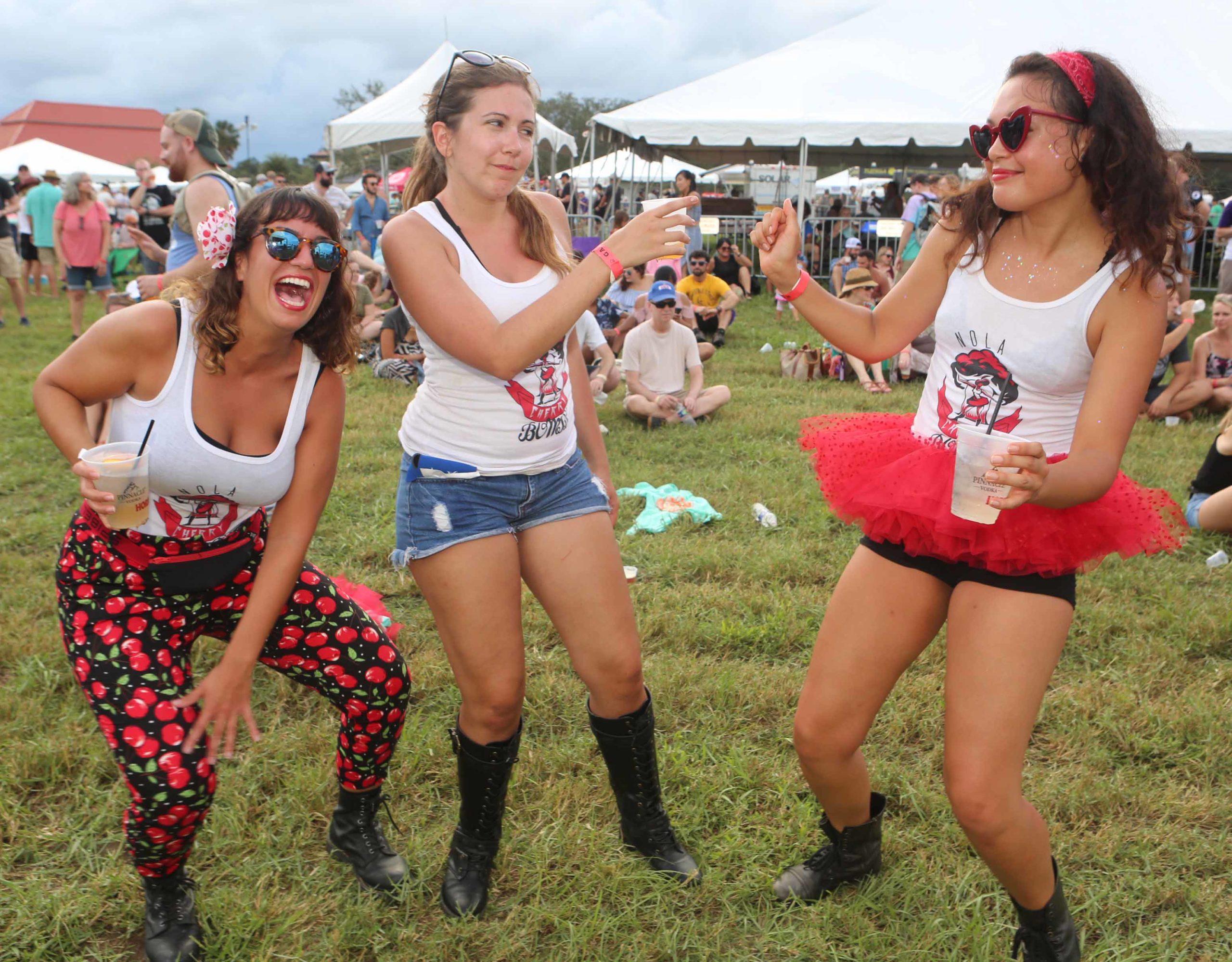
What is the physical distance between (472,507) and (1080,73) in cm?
175

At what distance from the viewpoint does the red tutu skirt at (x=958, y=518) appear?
2.12 m

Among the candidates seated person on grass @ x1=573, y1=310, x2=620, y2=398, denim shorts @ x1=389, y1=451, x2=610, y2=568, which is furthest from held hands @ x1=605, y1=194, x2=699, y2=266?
seated person on grass @ x1=573, y1=310, x2=620, y2=398

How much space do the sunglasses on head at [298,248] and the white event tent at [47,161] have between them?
26399 millimetres

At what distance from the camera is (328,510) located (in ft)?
19.8

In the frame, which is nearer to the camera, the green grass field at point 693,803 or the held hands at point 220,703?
the held hands at point 220,703

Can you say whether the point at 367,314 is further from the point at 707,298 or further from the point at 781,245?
the point at 781,245

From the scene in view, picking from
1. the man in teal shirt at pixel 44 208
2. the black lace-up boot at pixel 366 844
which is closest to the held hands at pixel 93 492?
the black lace-up boot at pixel 366 844

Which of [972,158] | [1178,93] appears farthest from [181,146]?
[972,158]

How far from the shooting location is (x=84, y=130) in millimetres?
58312

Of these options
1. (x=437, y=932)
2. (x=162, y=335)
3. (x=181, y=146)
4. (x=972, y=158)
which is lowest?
(x=437, y=932)

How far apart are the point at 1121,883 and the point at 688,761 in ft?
4.53

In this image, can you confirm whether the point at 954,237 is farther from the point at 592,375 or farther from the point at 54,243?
the point at 54,243

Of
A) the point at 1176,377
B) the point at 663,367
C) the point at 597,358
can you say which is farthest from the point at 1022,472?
the point at 1176,377

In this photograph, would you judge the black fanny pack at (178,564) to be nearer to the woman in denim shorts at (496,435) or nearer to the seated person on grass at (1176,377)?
the woman in denim shorts at (496,435)
